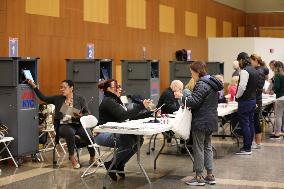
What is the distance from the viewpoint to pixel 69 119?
7504 mm

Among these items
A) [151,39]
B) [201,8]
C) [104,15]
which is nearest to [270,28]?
[201,8]

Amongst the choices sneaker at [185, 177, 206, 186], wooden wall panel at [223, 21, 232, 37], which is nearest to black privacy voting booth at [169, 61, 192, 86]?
sneaker at [185, 177, 206, 186]

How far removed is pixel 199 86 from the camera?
6.17 meters

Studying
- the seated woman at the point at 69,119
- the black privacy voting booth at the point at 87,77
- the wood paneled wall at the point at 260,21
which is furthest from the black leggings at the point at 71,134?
the wood paneled wall at the point at 260,21

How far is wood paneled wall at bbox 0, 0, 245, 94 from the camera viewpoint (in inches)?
360

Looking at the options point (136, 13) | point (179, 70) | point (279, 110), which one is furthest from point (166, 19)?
point (279, 110)

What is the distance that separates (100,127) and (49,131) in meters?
2.40

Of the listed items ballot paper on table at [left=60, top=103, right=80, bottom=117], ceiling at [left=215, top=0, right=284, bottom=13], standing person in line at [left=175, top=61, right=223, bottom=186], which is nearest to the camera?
standing person in line at [left=175, top=61, right=223, bottom=186]

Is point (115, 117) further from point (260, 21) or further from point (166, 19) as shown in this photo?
point (260, 21)

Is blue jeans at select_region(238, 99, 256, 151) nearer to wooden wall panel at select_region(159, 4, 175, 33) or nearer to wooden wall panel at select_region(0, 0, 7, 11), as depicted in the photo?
wooden wall panel at select_region(0, 0, 7, 11)

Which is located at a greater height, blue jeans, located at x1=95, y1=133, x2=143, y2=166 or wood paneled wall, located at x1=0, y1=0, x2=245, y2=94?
wood paneled wall, located at x1=0, y1=0, x2=245, y2=94

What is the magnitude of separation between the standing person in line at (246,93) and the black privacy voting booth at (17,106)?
310 cm

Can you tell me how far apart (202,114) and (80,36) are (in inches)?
205

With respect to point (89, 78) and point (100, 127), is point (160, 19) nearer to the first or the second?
point (89, 78)
